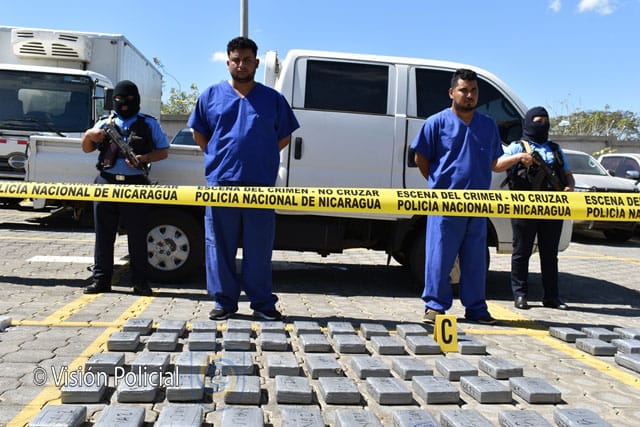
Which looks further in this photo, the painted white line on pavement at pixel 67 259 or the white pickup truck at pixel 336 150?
the painted white line on pavement at pixel 67 259

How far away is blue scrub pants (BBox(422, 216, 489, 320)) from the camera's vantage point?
188 inches

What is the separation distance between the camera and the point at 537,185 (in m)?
5.51

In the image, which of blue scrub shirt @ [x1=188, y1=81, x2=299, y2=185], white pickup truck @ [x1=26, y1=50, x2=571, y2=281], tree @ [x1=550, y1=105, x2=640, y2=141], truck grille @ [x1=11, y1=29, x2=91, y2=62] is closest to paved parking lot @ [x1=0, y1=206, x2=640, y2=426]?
white pickup truck @ [x1=26, y1=50, x2=571, y2=281]

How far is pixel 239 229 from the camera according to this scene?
472 centimetres

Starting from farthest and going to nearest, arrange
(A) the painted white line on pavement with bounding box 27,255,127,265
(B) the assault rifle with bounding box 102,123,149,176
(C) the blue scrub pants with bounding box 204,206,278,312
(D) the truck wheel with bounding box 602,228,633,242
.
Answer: (D) the truck wheel with bounding box 602,228,633,242 → (A) the painted white line on pavement with bounding box 27,255,127,265 → (B) the assault rifle with bounding box 102,123,149,176 → (C) the blue scrub pants with bounding box 204,206,278,312

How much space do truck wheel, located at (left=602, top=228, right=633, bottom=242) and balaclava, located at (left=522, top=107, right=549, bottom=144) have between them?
7.70 m

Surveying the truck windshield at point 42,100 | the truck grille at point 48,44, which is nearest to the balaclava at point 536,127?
the truck windshield at point 42,100

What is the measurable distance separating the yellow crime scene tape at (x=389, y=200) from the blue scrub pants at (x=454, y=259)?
27 centimetres

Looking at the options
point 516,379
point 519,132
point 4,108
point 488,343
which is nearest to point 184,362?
point 516,379

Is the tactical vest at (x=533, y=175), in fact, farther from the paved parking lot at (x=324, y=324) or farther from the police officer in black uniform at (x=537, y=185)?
the paved parking lot at (x=324, y=324)

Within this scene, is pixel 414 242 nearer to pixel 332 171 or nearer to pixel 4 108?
pixel 332 171

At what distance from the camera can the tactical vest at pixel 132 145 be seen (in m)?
5.33

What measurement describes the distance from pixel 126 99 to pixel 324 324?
9.12ft

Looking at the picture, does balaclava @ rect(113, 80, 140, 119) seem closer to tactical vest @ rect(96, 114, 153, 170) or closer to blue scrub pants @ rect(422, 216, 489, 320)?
tactical vest @ rect(96, 114, 153, 170)
